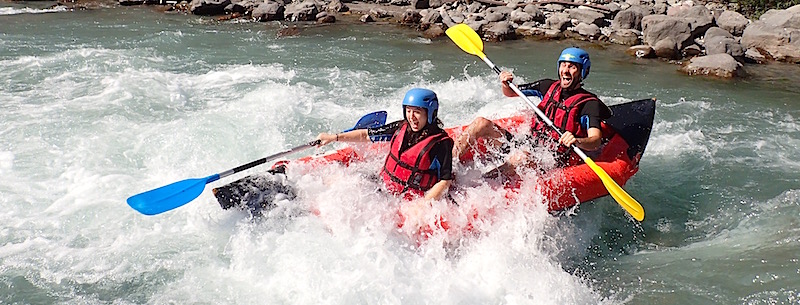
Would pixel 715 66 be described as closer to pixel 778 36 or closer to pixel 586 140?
pixel 778 36

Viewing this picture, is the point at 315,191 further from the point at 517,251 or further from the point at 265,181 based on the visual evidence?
the point at 517,251

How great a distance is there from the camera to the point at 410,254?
12.9 ft

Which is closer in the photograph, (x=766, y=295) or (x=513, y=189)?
(x=766, y=295)

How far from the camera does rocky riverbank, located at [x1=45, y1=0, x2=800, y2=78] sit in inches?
394

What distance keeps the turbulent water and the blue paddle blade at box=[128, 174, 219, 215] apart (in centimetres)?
29

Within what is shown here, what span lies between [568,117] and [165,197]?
301cm

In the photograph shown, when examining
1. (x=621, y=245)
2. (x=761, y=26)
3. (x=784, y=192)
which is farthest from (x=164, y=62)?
(x=761, y=26)

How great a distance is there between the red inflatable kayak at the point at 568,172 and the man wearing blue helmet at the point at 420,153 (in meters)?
0.55

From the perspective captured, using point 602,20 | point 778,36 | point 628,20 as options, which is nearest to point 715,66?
point 778,36

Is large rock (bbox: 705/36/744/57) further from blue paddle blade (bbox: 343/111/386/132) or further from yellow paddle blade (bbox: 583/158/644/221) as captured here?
blue paddle blade (bbox: 343/111/386/132)

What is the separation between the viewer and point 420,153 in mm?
3984

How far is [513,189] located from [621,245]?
3.23 ft

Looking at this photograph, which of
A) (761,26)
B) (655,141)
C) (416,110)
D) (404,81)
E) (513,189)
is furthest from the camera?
(761,26)

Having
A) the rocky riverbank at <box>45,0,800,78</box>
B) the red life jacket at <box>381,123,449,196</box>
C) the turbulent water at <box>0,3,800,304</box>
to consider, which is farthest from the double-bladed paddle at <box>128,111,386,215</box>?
the rocky riverbank at <box>45,0,800,78</box>
